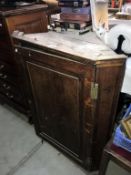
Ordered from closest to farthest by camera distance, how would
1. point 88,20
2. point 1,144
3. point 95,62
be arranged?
1. point 95,62
2. point 88,20
3. point 1,144

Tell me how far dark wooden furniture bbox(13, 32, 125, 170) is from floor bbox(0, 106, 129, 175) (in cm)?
17

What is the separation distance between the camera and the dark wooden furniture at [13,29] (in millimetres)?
1208

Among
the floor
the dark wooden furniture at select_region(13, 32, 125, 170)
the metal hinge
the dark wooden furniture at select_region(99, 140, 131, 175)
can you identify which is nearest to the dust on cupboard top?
the dark wooden furniture at select_region(13, 32, 125, 170)

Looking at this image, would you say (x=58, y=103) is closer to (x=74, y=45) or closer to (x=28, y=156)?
(x=74, y=45)

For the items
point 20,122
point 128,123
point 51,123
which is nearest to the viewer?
point 128,123

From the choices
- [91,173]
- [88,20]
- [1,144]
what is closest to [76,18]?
[88,20]

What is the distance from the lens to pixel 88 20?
1.18 meters

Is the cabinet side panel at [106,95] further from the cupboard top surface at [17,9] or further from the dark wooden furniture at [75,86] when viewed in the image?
the cupboard top surface at [17,9]

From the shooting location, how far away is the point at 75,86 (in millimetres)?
939

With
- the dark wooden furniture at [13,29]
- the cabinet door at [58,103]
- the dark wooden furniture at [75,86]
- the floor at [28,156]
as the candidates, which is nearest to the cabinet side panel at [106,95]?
the dark wooden furniture at [75,86]

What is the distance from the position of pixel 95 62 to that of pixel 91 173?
0.95m

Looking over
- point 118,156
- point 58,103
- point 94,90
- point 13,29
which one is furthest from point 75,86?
point 13,29

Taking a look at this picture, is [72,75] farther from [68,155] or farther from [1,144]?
[1,144]

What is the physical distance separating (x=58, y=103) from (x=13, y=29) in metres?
0.60
